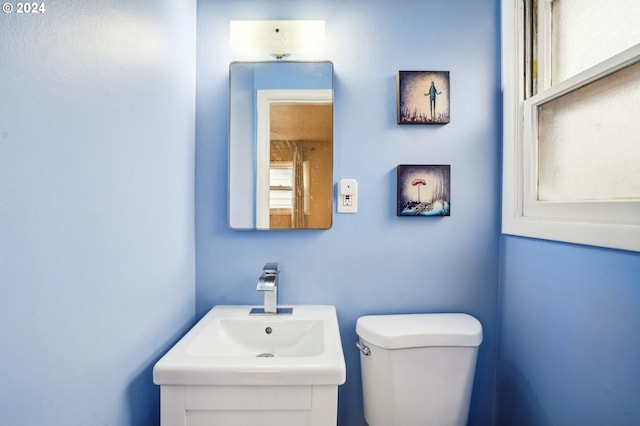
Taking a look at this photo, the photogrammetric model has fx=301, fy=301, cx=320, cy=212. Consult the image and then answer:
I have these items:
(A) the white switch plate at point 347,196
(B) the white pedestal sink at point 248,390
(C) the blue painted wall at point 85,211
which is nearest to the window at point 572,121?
(A) the white switch plate at point 347,196

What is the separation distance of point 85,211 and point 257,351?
712 millimetres

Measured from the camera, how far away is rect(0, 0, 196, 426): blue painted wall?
496 mm

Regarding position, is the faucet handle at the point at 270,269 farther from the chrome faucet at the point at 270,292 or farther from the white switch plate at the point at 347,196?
the white switch plate at the point at 347,196

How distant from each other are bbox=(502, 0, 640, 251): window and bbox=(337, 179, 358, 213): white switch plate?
586 millimetres

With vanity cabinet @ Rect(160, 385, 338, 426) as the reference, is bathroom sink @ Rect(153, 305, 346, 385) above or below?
above

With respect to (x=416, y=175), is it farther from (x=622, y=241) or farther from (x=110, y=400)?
(x=110, y=400)

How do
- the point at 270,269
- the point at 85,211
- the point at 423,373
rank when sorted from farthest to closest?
the point at 270,269, the point at 423,373, the point at 85,211

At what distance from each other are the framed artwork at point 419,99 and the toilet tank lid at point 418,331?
755 mm

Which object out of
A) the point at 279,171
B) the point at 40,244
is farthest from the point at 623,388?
the point at 40,244

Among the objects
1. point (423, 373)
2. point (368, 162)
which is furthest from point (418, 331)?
point (368, 162)

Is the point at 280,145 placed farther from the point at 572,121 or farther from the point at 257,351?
the point at 572,121

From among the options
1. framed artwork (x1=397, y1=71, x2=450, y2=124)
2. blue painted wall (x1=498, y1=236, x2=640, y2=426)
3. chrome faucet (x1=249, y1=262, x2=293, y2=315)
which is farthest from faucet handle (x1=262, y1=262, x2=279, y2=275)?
blue painted wall (x1=498, y1=236, x2=640, y2=426)

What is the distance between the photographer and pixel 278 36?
1165 millimetres

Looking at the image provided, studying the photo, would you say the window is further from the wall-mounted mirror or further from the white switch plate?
the wall-mounted mirror
